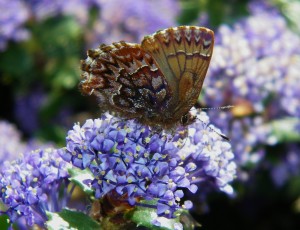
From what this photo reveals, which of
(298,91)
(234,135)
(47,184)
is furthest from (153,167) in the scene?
(298,91)

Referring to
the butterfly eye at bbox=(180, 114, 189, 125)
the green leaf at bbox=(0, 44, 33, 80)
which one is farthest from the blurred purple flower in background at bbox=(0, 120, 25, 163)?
the butterfly eye at bbox=(180, 114, 189, 125)

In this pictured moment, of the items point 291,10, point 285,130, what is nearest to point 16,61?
point 285,130

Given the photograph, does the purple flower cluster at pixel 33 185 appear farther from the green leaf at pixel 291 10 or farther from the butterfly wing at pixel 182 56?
the green leaf at pixel 291 10

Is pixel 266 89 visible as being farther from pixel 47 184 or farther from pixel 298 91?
pixel 47 184

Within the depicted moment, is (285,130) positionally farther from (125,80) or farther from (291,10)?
(125,80)

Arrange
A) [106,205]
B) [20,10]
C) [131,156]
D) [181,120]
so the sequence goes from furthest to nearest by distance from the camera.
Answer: [20,10] → [181,120] → [106,205] → [131,156]
